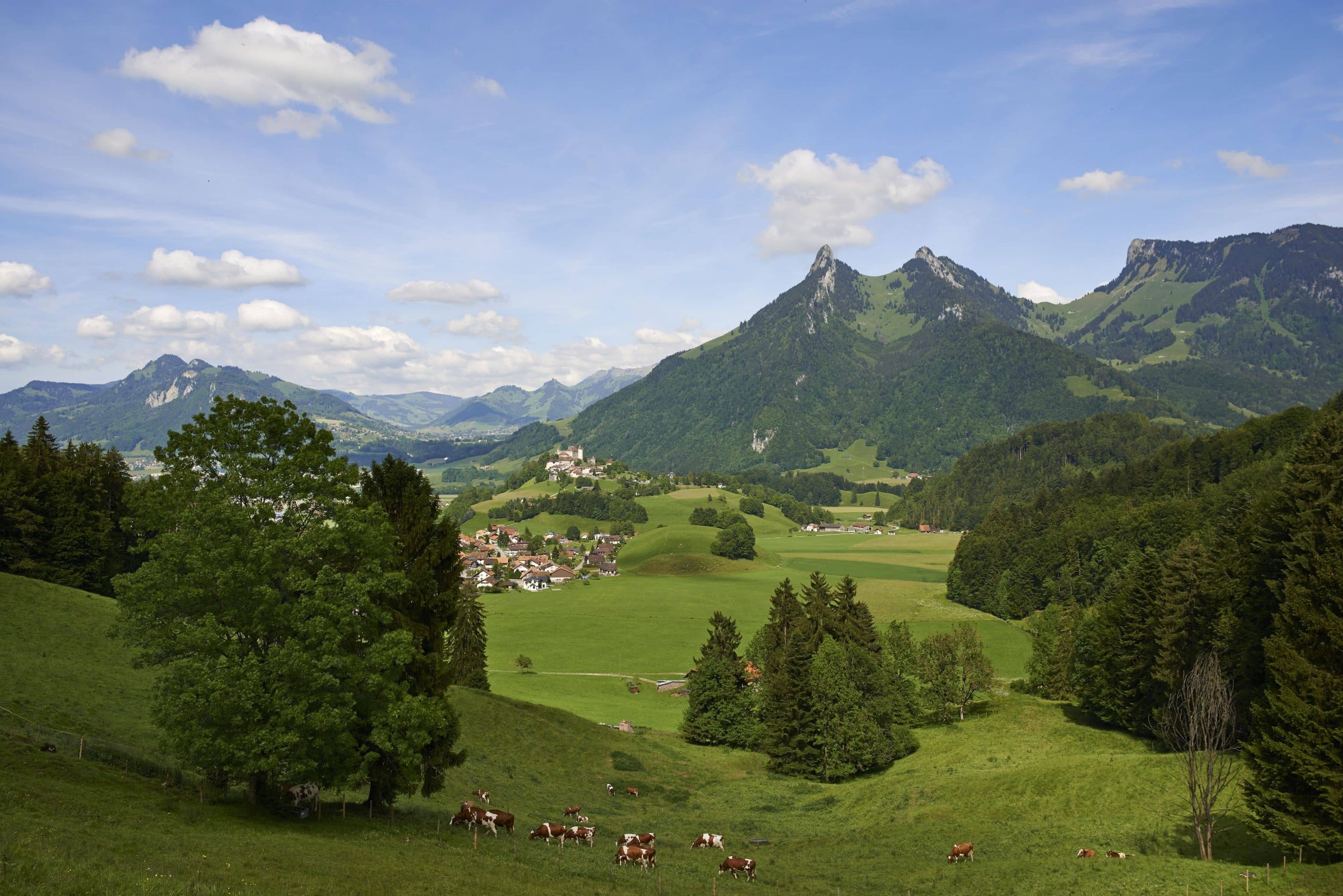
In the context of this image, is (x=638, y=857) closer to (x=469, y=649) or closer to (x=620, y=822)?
(x=620, y=822)

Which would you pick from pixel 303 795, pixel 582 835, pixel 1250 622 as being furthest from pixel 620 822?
pixel 1250 622

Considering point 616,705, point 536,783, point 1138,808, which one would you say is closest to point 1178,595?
point 1138,808

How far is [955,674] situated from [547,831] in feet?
150

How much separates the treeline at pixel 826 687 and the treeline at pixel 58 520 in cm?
4747

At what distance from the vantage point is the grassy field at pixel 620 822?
18.4 meters

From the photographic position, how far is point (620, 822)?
38.9m

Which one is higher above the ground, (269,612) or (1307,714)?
(269,612)

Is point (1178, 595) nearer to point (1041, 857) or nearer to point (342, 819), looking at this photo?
point (1041, 857)

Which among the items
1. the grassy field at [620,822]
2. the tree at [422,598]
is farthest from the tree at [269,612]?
the grassy field at [620,822]

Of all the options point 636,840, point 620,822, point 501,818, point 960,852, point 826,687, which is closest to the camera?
point 501,818

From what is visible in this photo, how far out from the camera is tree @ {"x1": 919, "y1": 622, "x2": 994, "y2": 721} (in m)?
65.0

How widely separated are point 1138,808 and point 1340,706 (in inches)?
475

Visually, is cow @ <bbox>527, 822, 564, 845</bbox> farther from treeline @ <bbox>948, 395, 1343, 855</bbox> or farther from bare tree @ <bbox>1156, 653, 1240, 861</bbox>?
treeline @ <bbox>948, 395, 1343, 855</bbox>

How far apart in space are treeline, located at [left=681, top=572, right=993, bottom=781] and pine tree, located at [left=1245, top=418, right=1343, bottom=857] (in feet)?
90.0
